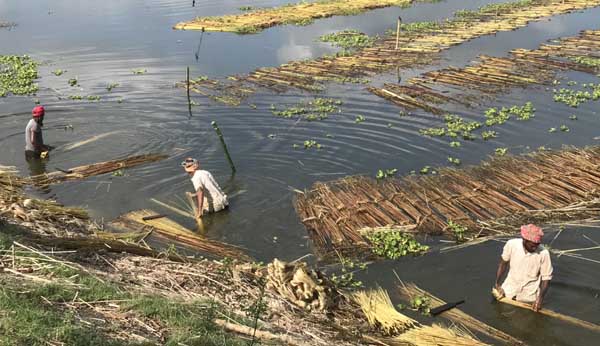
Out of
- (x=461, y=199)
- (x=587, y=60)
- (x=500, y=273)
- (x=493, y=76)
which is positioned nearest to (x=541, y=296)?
(x=500, y=273)

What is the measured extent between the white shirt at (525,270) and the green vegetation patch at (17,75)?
822 inches

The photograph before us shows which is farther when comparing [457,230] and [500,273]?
[457,230]

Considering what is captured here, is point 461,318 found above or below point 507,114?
below

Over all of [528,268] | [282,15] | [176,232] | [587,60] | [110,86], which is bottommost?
[176,232]

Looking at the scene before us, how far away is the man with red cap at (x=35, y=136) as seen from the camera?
14.7 m

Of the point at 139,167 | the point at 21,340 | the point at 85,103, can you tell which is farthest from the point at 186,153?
the point at 21,340

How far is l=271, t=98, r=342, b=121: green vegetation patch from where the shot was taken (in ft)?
60.7

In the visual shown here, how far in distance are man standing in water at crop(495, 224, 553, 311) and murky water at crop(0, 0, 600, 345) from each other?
36cm

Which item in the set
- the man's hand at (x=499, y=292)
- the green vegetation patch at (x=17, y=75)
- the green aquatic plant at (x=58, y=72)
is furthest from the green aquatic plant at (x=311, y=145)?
the green aquatic plant at (x=58, y=72)

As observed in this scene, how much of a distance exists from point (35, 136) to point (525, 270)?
1336 cm

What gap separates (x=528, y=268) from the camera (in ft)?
27.1

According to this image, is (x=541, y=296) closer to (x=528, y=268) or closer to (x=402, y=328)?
(x=528, y=268)

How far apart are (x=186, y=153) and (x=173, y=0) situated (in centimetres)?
4345

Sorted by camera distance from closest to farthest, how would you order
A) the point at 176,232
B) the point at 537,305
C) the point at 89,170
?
1. the point at 537,305
2. the point at 176,232
3. the point at 89,170
